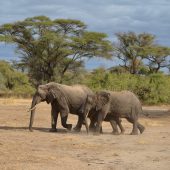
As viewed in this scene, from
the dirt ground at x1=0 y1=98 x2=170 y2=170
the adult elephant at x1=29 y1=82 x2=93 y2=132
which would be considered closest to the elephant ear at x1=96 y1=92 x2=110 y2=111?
the adult elephant at x1=29 y1=82 x2=93 y2=132

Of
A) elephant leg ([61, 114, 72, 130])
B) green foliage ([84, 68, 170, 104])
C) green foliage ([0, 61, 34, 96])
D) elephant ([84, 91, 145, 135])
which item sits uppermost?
elephant ([84, 91, 145, 135])

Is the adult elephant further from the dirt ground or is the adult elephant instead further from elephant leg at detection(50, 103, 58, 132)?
the dirt ground

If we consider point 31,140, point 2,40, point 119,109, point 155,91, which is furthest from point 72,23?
point 31,140

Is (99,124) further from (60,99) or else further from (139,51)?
(139,51)

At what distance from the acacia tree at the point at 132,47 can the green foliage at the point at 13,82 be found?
38.2ft

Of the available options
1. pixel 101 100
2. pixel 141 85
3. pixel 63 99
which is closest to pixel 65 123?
pixel 63 99

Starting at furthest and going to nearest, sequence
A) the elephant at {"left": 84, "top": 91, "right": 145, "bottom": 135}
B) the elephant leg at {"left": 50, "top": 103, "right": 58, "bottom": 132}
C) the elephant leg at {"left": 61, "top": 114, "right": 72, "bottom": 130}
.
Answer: the elephant leg at {"left": 61, "top": 114, "right": 72, "bottom": 130}
the elephant leg at {"left": 50, "top": 103, "right": 58, "bottom": 132}
the elephant at {"left": 84, "top": 91, "right": 145, "bottom": 135}

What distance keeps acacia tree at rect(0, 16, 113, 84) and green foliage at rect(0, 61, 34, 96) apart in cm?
148

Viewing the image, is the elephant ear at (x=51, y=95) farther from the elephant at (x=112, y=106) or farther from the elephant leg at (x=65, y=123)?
the elephant at (x=112, y=106)

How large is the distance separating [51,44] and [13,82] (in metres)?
5.48

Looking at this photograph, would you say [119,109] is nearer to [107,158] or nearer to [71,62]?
[107,158]

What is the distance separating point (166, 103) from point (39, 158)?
117 feet

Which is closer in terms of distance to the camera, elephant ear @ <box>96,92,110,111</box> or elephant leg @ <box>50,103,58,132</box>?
elephant ear @ <box>96,92,110,111</box>

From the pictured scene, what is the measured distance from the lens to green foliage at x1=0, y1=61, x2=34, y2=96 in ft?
181
